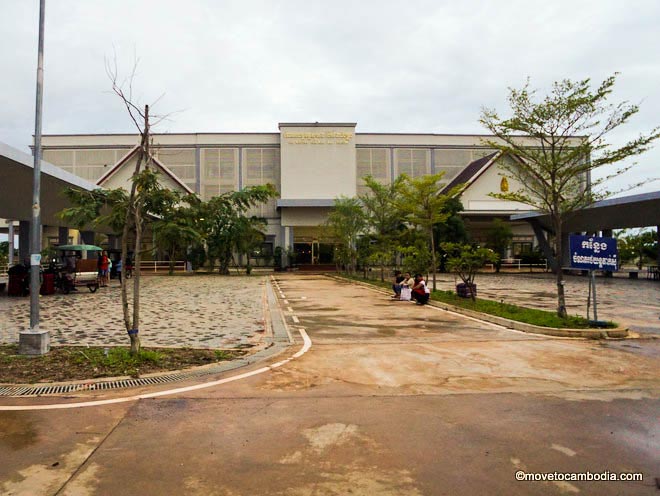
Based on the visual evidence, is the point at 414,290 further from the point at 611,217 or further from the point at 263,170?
the point at 263,170

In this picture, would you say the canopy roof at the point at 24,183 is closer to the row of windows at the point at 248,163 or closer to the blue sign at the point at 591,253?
the blue sign at the point at 591,253

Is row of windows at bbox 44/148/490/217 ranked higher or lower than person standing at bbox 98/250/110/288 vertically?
higher

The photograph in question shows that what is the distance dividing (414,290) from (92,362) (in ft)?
38.7

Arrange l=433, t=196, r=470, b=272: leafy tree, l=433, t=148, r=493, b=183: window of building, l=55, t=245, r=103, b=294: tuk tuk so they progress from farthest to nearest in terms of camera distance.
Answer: l=433, t=148, r=493, b=183: window of building → l=433, t=196, r=470, b=272: leafy tree → l=55, t=245, r=103, b=294: tuk tuk

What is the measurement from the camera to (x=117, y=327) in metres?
10.8

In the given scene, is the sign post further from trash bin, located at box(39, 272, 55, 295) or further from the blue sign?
trash bin, located at box(39, 272, 55, 295)

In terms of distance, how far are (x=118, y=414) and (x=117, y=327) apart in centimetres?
630

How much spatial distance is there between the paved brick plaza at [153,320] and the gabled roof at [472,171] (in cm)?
3339

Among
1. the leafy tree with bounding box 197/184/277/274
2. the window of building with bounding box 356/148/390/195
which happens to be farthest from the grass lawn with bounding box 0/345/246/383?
the window of building with bounding box 356/148/390/195

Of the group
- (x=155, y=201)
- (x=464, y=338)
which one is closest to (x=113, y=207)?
(x=155, y=201)

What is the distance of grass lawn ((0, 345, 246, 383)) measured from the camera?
6559mm

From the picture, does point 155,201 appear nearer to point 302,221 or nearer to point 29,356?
point 29,356

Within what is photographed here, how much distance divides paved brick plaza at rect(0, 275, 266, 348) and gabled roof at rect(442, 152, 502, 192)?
33387mm

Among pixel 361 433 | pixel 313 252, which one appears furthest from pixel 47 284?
pixel 313 252
